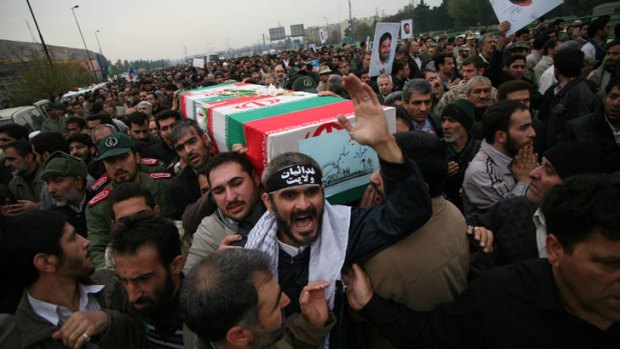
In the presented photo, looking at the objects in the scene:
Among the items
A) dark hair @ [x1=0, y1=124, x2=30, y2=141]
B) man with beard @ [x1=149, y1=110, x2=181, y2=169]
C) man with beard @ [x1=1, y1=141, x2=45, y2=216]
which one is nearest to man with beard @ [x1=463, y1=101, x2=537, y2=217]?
man with beard @ [x1=149, y1=110, x2=181, y2=169]

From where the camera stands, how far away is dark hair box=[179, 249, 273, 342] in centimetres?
134

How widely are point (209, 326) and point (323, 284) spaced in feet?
1.64

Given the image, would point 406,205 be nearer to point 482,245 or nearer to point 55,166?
point 482,245

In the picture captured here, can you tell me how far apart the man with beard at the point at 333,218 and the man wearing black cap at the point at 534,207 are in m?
0.67

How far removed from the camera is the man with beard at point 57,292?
5.47ft

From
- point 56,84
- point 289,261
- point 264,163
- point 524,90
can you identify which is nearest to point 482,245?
point 289,261

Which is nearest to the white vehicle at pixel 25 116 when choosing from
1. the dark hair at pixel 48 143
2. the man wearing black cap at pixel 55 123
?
the man wearing black cap at pixel 55 123

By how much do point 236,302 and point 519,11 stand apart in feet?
17.6

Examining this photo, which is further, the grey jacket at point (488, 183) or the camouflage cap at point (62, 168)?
the camouflage cap at point (62, 168)

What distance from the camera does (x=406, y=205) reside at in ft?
5.18

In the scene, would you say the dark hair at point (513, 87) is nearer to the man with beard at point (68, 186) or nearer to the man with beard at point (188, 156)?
A: the man with beard at point (188, 156)

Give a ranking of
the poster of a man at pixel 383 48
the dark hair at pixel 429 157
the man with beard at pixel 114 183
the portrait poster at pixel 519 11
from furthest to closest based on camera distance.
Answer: the poster of a man at pixel 383 48 < the portrait poster at pixel 519 11 < the man with beard at pixel 114 183 < the dark hair at pixel 429 157

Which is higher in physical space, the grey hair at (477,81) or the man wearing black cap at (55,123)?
the grey hair at (477,81)

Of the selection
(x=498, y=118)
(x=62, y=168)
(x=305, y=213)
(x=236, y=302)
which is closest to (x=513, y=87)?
(x=498, y=118)
